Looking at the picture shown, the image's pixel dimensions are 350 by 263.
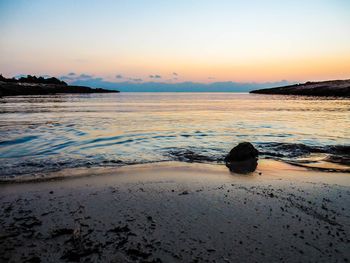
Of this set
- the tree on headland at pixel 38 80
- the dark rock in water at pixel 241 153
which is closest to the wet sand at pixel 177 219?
the dark rock in water at pixel 241 153

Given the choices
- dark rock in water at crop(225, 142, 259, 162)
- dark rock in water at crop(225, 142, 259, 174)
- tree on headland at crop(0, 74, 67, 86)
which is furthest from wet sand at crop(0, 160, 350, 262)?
tree on headland at crop(0, 74, 67, 86)

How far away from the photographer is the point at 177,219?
13.7ft

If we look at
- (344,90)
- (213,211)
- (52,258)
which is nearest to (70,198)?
(52,258)

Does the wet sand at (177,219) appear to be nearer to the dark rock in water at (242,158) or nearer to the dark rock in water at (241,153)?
the dark rock in water at (242,158)

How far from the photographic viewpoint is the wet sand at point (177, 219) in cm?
327

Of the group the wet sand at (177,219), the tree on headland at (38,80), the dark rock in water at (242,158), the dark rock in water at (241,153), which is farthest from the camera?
the tree on headland at (38,80)

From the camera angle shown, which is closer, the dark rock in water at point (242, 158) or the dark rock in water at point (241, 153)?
the dark rock in water at point (242, 158)

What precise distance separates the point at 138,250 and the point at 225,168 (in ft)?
15.2

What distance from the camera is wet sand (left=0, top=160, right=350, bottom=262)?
3.27 metres

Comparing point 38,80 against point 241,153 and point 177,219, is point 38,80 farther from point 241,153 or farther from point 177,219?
point 177,219

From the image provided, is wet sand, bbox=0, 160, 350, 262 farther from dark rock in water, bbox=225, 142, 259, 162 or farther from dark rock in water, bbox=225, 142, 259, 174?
dark rock in water, bbox=225, 142, 259, 162

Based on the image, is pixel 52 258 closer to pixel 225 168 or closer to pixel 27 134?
pixel 225 168

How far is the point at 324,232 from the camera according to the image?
3.78 metres

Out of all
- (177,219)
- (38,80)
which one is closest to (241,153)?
(177,219)
